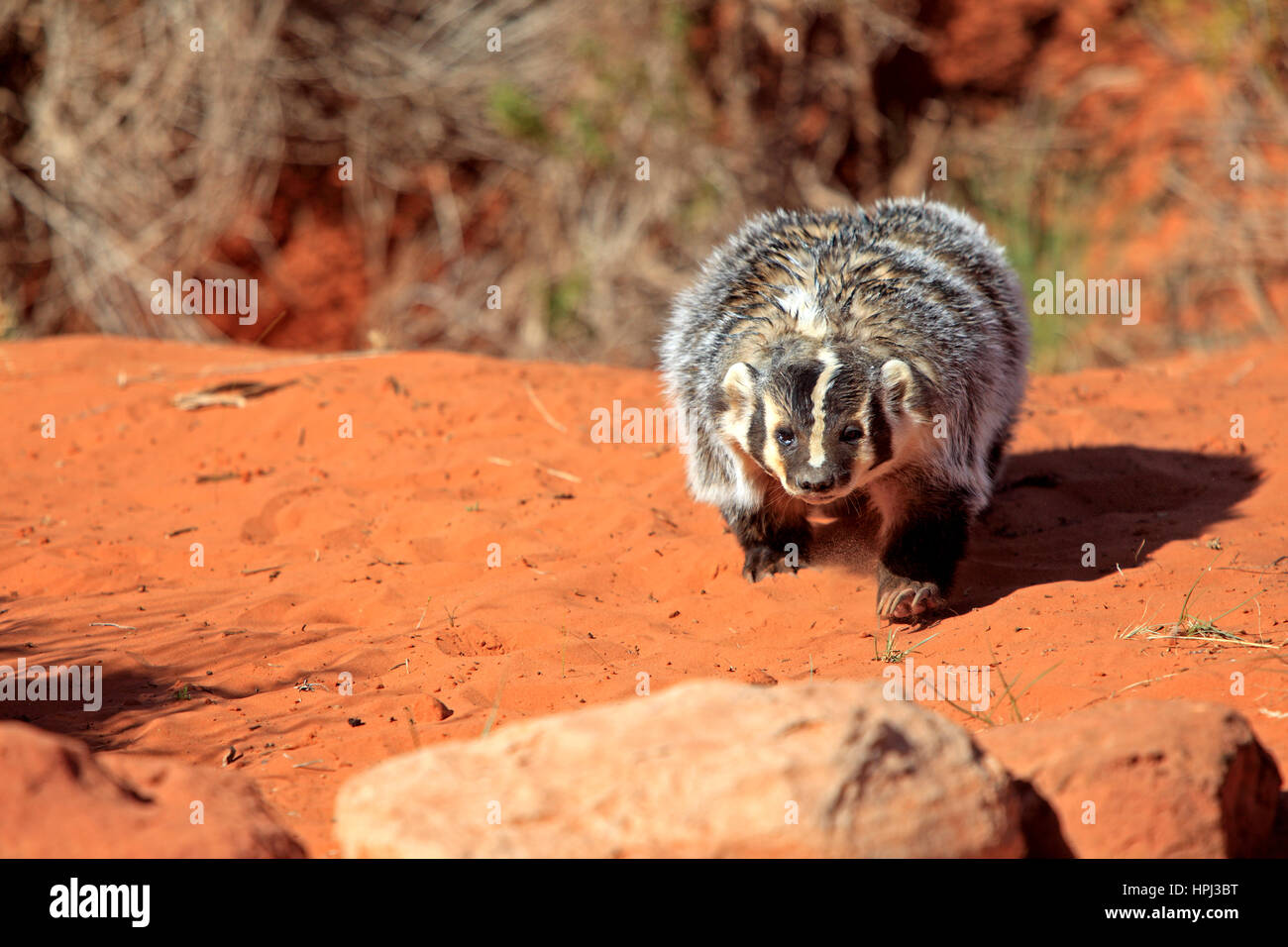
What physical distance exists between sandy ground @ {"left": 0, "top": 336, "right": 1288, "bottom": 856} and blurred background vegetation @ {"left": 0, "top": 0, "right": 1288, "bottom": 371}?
101 inches

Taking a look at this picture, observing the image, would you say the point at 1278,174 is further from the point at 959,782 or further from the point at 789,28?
the point at 959,782

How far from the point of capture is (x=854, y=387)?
352 cm

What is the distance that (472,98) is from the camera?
371 inches

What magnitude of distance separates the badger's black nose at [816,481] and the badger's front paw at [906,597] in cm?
51

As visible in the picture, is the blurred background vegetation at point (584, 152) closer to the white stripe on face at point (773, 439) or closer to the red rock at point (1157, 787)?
the white stripe on face at point (773, 439)

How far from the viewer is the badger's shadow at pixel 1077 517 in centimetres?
416

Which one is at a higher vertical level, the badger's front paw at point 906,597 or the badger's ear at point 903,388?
the badger's ear at point 903,388

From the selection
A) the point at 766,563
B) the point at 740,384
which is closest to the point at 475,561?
the point at 766,563

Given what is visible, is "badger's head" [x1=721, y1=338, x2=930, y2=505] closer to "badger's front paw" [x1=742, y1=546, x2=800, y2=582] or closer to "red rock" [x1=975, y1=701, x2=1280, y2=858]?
"badger's front paw" [x1=742, y1=546, x2=800, y2=582]

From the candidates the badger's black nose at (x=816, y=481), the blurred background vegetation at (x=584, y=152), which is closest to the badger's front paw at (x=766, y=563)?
the badger's black nose at (x=816, y=481)

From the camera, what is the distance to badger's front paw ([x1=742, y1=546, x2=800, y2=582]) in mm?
4176

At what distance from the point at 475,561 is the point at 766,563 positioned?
1.01 meters

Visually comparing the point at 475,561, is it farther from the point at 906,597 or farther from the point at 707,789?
the point at 707,789

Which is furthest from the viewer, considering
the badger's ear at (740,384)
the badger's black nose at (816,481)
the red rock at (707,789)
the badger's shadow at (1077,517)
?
the badger's shadow at (1077,517)
